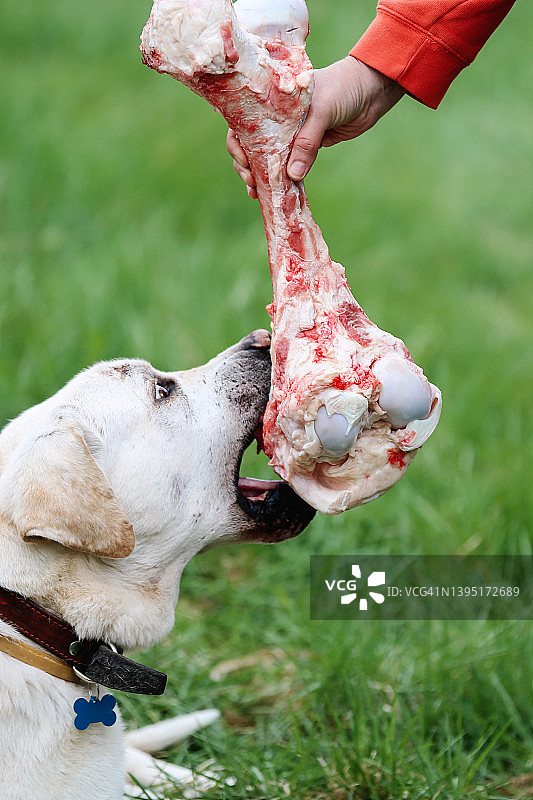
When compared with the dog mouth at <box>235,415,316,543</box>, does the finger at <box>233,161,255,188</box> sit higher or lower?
higher

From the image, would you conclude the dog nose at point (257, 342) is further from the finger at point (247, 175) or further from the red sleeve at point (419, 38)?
the red sleeve at point (419, 38)

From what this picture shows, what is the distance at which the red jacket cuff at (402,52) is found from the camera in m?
2.61

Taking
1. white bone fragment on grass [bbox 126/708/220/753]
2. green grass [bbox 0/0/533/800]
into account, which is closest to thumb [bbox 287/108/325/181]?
green grass [bbox 0/0/533/800]

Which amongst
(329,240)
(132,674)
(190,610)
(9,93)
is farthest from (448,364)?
(9,93)

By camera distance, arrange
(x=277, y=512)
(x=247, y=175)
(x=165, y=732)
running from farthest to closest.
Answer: (x=165, y=732), (x=277, y=512), (x=247, y=175)

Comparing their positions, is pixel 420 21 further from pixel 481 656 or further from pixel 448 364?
pixel 448 364

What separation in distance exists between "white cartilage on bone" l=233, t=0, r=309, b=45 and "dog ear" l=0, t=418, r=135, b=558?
1226 mm

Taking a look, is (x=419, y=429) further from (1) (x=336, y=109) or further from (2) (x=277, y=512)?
(1) (x=336, y=109)

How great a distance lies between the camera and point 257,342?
3014 millimetres

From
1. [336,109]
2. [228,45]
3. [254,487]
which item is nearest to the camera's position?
[228,45]

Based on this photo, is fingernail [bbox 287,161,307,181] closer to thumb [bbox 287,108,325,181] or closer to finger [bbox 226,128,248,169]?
thumb [bbox 287,108,325,181]

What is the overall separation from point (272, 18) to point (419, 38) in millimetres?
431

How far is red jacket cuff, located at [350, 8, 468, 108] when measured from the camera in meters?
2.61

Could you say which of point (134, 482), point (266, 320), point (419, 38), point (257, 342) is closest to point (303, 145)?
point (419, 38)
